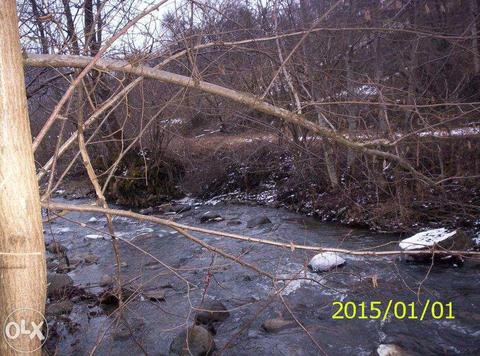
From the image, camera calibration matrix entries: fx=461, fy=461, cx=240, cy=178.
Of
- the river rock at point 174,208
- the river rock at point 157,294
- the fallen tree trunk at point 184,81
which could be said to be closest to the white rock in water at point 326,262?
the river rock at point 157,294

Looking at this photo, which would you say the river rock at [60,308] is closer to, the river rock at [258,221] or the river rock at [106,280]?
the river rock at [106,280]

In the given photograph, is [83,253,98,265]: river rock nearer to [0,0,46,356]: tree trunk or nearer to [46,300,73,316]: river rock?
[46,300,73,316]: river rock

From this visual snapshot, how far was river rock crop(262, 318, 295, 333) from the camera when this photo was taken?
221 inches

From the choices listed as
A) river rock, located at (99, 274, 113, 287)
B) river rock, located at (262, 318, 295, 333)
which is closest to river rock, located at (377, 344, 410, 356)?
river rock, located at (262, 318, 295, 333)

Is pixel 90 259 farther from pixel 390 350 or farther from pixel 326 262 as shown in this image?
pixel 390 350

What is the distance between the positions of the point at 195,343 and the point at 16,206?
4.00 metres

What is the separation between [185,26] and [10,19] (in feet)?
7.07

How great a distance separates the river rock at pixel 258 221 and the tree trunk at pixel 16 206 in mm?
8698

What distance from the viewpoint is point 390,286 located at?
6.32 meters

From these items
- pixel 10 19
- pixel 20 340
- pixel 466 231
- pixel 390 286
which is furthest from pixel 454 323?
pixel 10 19

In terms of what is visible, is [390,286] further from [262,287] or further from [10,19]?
[10,19]

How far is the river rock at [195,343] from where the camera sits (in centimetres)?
513

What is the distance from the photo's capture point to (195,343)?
5.23m

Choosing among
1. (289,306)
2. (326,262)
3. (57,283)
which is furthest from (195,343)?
(57,283)
